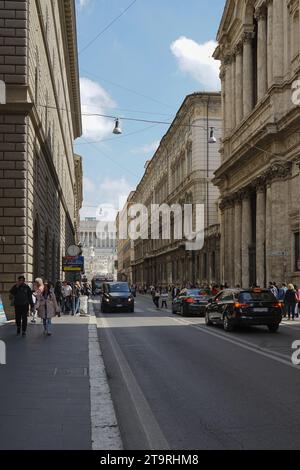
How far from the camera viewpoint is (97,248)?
518 ft

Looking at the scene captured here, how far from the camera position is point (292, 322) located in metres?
25.3

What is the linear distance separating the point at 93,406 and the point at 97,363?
12.6ft

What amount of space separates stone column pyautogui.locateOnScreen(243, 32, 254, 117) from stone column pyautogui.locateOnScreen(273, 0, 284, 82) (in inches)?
303

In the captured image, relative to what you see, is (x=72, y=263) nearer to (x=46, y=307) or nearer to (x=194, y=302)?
(x=194, y=302)

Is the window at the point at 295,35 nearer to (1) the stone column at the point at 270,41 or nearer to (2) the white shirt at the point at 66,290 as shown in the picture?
(1) the stone column at the point at 270,41

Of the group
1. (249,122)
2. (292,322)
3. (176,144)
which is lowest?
(292,322)

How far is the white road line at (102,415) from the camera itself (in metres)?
6.01

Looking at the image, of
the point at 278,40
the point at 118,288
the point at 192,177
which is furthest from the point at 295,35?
the point at 192,177

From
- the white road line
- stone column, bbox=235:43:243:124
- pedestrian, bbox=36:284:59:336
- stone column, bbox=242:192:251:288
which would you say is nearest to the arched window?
stone column, bbox=235:43:243:124

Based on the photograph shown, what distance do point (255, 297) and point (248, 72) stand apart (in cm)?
2921

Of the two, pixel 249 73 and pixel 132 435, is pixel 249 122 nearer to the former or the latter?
pixel 249 73

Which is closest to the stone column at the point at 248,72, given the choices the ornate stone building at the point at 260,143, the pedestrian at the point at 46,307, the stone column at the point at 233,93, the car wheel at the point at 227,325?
the ornate stone building at the point at 260,143

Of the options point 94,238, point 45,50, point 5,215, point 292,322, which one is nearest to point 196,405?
point 5,215

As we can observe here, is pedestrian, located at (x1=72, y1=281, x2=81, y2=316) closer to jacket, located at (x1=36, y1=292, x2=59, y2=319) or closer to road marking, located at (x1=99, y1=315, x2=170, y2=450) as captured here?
jacket, located at (x1=36, y1=292, x2=59, y2=319)
